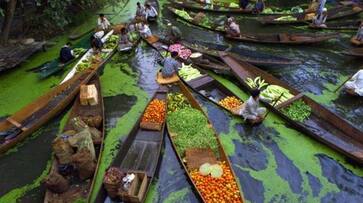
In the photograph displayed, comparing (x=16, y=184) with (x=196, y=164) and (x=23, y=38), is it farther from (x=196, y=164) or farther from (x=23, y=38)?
(x=23, y=38)

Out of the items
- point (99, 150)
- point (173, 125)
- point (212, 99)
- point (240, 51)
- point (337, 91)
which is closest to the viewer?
point (99, 150)

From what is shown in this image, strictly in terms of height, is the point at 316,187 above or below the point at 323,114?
below

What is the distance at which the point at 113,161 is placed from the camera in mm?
8711

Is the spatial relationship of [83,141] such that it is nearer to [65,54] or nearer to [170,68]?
[170,68]

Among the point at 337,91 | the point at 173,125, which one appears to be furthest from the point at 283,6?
the point at 173,125

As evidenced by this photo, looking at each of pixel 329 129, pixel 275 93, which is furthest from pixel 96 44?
pixel 329 129

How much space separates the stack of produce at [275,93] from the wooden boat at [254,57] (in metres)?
1.72

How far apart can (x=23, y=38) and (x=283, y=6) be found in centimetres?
1518

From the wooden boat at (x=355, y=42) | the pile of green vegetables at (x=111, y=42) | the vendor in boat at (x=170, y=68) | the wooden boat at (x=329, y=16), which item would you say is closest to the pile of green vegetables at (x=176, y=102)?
the vendor in boat at (x=170, y=68)

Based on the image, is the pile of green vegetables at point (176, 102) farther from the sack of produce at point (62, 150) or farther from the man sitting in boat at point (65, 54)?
the man sitting in boat at point (65, 54)

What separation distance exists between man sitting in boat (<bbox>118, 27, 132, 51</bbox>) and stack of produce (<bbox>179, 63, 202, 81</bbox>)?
341 centimetres

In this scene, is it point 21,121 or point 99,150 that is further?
point 21,121

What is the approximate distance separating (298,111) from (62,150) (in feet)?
23.9

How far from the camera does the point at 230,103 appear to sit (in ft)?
36.3
